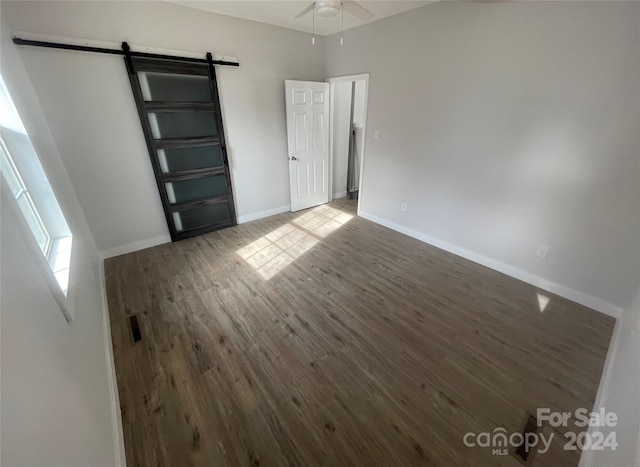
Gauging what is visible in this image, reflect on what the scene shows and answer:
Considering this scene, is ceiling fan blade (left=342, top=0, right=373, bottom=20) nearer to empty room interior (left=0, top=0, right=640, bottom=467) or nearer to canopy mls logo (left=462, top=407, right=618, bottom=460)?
empty room interior (left=0, top=0, right=640, bottom=467)

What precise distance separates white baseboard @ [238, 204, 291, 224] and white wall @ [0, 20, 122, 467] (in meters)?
2.46

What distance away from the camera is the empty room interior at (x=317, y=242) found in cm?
132

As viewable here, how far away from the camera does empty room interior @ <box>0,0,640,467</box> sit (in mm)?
1323

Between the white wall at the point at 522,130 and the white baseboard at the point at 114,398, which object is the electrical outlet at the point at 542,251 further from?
the white baseboard at the point at 114,398

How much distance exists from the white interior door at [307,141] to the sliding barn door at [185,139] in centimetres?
103

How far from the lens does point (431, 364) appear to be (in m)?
1.78

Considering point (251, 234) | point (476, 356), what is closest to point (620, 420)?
point (476, 356)

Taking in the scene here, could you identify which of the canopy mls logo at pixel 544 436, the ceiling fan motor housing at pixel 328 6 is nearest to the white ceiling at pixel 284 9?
the ceiling fan motor housing at pixel 328 6

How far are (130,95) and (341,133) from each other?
10.4ft

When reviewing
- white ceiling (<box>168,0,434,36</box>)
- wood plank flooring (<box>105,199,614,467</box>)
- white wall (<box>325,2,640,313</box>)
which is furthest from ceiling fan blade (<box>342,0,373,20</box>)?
wood plank flooring (<box>105,199,614,467</box>)

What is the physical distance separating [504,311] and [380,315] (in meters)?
1.09

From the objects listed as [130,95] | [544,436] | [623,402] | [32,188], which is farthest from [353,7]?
[544,436]

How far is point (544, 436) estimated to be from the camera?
141 cm

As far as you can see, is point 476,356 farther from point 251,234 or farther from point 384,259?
point 251,234
